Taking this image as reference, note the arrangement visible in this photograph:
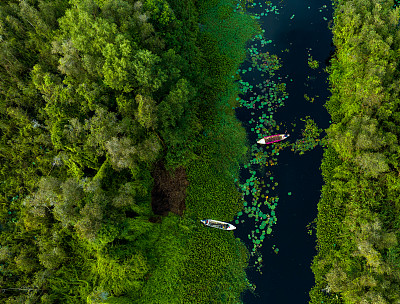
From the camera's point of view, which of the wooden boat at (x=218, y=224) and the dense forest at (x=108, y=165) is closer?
the dense forest at (x=108, y=165)

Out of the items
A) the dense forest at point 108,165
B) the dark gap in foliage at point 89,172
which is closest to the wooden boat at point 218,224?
the dense forest at point 108,165

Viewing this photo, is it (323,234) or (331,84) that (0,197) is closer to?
(323,234)

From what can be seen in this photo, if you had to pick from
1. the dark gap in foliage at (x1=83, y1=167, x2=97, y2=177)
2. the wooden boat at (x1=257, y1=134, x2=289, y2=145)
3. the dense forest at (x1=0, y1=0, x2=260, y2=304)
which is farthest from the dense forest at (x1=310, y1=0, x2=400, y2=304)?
the dark gap in foliage at (x1=83, y1=167, x2=97, y2=177)

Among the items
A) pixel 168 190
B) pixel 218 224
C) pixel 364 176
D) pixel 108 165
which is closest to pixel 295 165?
pixel 364 176

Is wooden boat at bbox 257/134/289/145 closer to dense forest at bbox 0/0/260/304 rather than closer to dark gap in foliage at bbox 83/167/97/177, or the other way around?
dense forest at bbox 0/0/260/304

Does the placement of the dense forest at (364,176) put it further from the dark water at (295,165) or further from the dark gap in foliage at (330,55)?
the dark gap in foliage at (330,55)

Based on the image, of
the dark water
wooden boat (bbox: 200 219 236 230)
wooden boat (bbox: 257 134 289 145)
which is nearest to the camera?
the dark water
